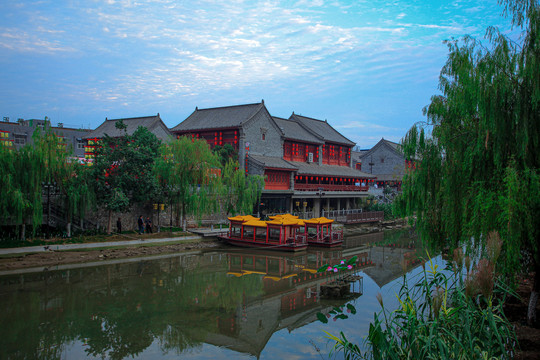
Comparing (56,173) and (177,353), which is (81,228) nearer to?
(56,173)

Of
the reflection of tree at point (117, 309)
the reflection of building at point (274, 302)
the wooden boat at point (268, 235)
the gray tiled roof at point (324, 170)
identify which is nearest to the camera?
the reflection of tree at point (117, 309)

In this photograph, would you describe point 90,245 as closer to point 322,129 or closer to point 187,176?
point 187,176

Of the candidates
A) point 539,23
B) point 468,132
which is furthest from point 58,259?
point 539,23

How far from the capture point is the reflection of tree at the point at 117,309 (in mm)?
9250

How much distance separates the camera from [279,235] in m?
22.3

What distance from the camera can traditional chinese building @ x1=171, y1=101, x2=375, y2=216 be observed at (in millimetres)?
30938

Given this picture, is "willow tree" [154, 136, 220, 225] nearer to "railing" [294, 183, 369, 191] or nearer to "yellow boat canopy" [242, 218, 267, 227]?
"yellow boat canopy" [242, 218, 267, 227]

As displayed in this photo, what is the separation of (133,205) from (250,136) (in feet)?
38.6

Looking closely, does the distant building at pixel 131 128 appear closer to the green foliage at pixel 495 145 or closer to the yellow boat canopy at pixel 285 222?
the yellow boat canopy at pixel 285 222

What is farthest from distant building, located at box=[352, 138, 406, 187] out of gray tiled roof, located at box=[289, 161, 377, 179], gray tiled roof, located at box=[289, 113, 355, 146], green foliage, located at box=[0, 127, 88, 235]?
green foliage, located at box=[0, 127, 88, 235]

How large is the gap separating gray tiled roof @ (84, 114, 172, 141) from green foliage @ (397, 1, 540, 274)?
27219mm

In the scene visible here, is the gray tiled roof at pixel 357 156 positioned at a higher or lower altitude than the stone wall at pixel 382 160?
higher

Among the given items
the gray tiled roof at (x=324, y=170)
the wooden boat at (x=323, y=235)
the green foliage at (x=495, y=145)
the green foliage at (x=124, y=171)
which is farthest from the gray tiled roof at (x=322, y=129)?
the green foliage at (x=495, y=145)

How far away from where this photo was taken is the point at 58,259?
17.4 metres
